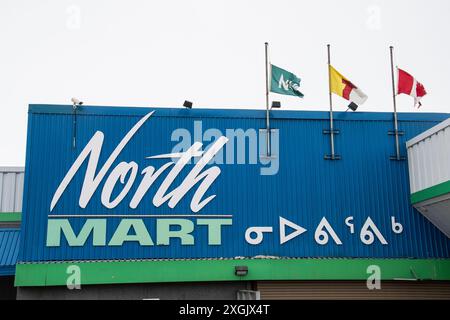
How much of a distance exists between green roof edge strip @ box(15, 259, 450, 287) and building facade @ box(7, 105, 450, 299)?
0.03 m

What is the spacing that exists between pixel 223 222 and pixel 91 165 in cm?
480

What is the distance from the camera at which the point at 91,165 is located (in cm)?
1930

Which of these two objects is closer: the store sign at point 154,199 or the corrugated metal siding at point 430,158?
the corrugated metal siding at point 430,158

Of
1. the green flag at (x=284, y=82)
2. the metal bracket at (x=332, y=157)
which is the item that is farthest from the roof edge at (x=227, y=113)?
the metal bracket at (x=332, y=157)

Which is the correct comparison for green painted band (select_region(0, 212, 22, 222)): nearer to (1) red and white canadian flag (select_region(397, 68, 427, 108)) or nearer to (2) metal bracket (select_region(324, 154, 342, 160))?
(2) metal bracket (select_region(324, 154, 342, 160))

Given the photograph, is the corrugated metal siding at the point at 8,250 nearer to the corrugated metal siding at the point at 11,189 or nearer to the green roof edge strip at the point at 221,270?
the green roof edge strip at the point at 221,270

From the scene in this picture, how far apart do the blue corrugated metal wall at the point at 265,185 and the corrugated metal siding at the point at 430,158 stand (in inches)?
18.2

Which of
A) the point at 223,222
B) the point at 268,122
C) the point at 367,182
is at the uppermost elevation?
the point at 268,122

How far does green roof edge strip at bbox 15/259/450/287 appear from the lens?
18.1 m

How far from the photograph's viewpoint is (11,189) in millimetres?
25703

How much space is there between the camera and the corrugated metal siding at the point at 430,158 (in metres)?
18.2

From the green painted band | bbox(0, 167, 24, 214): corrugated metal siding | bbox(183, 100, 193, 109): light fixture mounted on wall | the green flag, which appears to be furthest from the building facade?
bbox(0, 167, 24, 214): corrugated metal siding
